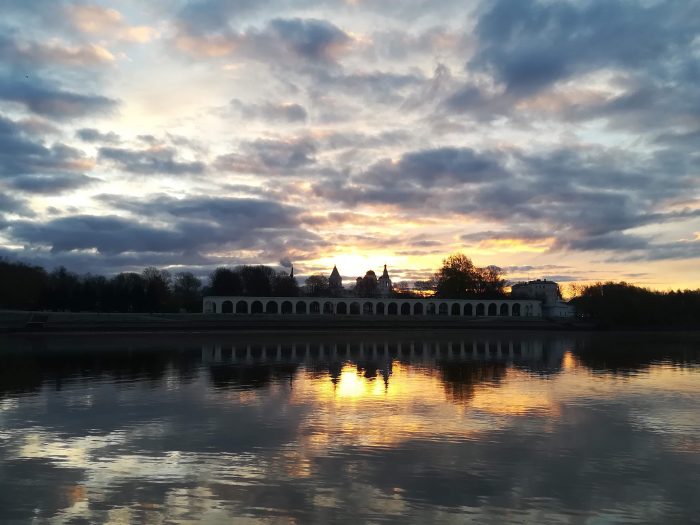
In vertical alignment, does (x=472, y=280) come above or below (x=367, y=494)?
above

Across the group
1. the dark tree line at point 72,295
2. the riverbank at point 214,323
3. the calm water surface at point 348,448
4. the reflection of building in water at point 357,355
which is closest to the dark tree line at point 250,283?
the dark tree line at point 72,295

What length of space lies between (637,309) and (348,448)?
3170 inches

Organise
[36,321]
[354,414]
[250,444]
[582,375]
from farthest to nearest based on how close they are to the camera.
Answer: [36,321], [582,375], [354,414], [250,444]

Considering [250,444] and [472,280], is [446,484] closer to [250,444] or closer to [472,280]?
[250,444]

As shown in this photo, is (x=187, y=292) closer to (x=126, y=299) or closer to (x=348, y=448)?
(x=126, y=299)

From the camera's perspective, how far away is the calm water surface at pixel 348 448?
364 inches

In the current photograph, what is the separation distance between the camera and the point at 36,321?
6544cm

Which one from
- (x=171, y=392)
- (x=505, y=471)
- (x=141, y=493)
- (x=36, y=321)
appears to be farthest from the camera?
(x=36, y=321)

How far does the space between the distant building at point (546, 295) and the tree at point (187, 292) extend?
64.2 meters

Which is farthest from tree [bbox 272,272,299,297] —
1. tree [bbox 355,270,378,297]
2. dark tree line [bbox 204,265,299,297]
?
tree [bbox 355,270,378,297]

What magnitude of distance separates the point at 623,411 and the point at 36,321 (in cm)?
6235

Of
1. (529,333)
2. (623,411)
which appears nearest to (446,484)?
(623,411)

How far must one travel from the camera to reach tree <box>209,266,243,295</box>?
4733 inches

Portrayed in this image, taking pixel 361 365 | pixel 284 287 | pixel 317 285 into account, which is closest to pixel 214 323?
pixel 361 365
